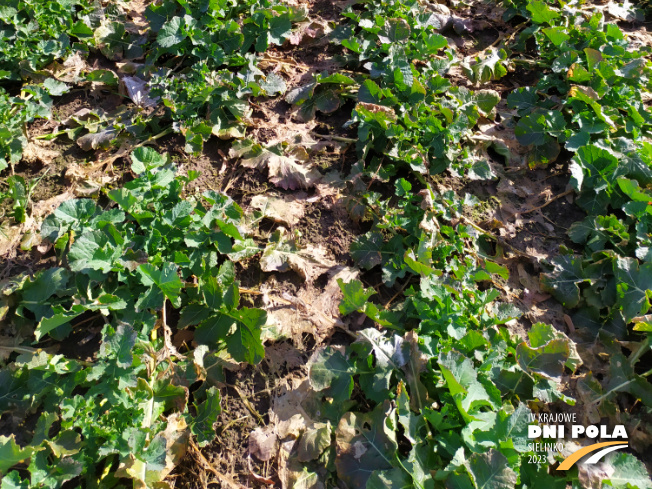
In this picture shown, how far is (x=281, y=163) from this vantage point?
122 inches

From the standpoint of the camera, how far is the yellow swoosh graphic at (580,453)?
2016 mm

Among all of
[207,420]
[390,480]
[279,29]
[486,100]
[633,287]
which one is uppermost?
[279,29]

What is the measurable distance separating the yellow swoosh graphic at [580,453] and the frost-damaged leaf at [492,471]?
399mm

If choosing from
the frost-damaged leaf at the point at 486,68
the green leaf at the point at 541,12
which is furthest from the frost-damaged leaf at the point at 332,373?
the green leaf at the point at 541,12

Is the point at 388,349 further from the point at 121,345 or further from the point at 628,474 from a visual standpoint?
the point at 121,345

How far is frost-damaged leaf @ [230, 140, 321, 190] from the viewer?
306 cm

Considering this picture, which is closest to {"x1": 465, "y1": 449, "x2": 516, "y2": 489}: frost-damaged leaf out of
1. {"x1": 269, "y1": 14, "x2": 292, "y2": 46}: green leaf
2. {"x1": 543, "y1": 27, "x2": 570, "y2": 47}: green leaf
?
{"x1": 269, "y1": 14, "x2": 292, "y2": 46}: green leaf

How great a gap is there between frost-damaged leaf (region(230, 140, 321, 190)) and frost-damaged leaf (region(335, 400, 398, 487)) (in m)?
1.54

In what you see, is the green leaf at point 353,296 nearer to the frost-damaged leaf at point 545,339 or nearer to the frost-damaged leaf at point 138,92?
the frost-damaged leaf at point 545,339

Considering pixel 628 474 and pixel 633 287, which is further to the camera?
pixel 633 287

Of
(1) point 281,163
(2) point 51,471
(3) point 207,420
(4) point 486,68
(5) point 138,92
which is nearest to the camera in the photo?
(2) point 51,471

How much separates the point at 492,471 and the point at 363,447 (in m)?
0.53

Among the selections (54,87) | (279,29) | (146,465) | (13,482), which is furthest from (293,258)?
(54,87)

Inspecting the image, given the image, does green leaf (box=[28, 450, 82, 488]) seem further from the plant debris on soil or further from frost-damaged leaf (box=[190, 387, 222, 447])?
frost-damaged leaf (box=[190, 387, 222, 447])
